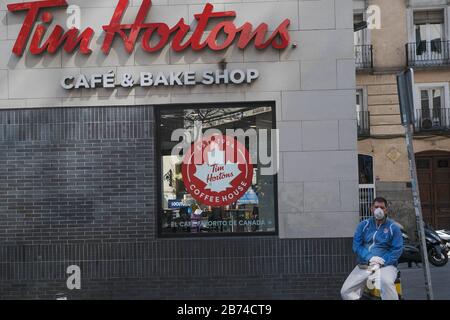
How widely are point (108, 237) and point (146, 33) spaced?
304 cm

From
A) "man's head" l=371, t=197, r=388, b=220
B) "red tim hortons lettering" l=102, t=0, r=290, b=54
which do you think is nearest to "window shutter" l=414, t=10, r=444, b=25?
"red tim hortons lettering" l=102, t=0, r=290, b=54

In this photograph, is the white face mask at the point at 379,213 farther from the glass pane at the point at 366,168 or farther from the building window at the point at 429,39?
the building window at the point at 429,39

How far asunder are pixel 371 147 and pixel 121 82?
724 inches

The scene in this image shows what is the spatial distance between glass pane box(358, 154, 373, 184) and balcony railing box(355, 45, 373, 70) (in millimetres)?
3722

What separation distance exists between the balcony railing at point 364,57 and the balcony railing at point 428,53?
1495 mm

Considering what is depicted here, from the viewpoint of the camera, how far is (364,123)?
2608cm

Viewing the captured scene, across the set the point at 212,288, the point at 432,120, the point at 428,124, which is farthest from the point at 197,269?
the point at 432,120

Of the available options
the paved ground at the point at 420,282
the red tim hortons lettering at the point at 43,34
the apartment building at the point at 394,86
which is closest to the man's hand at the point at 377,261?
the paved ground at the point at 420,282

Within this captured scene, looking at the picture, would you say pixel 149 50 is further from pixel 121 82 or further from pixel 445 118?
pixel 445 118

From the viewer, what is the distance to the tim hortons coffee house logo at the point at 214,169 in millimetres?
9375

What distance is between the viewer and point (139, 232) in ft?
30.1

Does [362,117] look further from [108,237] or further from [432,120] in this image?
[108,237]

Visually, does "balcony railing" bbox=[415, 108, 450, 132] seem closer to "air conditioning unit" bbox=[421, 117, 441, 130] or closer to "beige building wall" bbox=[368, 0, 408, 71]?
"air conditioning unit" bbox=[421, 117, 441, 130]

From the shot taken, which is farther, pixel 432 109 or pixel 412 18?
pixel 432 109
